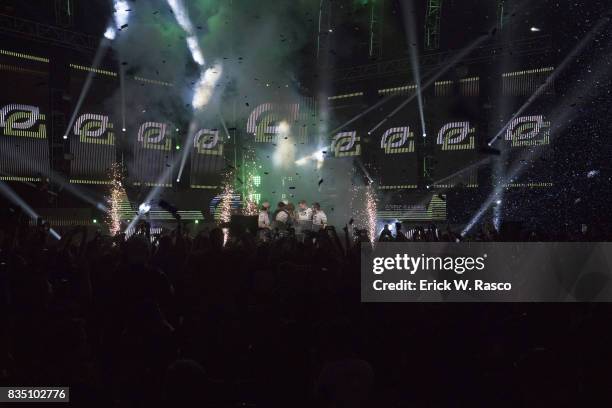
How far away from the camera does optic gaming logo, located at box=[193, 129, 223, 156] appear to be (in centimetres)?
2081

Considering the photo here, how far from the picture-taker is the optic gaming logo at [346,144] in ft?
68.7

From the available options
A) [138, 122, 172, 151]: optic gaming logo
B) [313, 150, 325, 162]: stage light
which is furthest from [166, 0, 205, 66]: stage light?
[313, 150, 325, 162]: stage light

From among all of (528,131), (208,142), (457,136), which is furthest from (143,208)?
(528,131)

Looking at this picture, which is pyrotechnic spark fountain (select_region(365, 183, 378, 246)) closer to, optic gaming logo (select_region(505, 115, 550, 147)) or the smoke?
optic gaming logo (select_region(505, 115, 550, 147))

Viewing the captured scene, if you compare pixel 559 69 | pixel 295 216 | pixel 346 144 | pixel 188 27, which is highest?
pixel 188 27

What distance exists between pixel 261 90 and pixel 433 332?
1791 cm

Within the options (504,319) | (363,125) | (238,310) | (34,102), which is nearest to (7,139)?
(34,102)

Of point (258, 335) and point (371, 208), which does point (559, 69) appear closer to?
point (371, 208)

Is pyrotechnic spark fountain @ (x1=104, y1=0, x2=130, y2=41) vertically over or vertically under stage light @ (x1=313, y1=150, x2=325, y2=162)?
over

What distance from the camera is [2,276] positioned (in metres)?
4.37

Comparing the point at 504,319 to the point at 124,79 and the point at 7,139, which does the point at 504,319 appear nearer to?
the point at 7,139

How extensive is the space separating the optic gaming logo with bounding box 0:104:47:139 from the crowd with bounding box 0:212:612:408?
11.9 meters

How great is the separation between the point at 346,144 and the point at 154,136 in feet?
21.6

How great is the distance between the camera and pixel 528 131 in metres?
16.8
